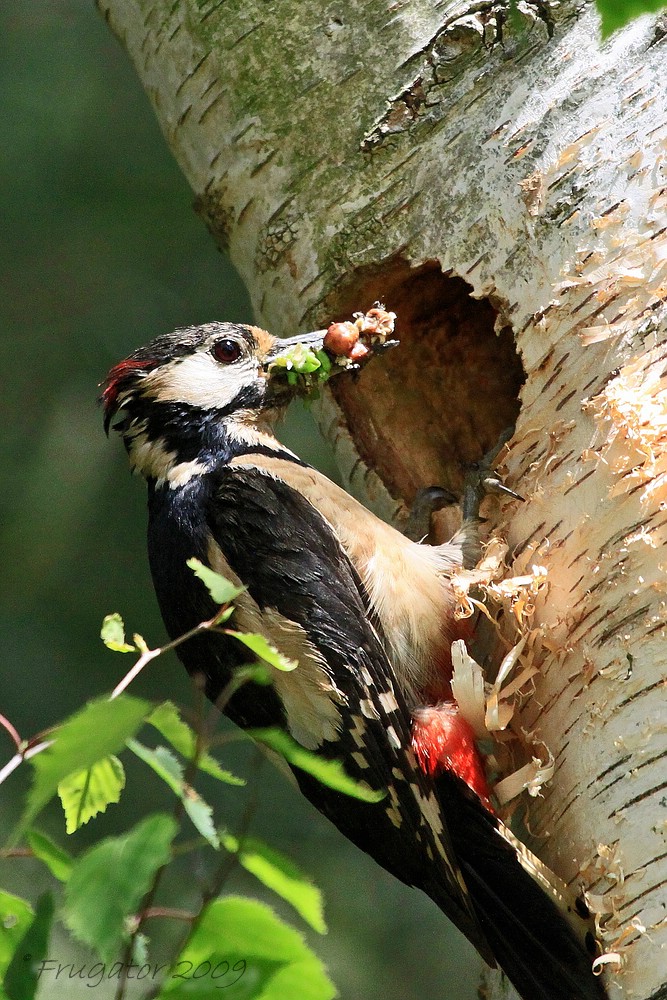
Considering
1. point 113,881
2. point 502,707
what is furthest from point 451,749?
point 113,881

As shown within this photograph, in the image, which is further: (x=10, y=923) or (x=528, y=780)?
(x=528, y=780)

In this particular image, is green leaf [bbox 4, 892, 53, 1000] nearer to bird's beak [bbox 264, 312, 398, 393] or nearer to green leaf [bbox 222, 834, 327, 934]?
green leaf [bbox 222, 834, 327, 934]

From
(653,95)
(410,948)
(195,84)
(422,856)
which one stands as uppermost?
(195,84)

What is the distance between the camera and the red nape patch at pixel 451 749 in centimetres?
259

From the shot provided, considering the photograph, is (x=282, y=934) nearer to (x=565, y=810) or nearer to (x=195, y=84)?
(x=565, y=810)

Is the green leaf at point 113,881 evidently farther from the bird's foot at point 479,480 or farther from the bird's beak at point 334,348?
the bird's beak at point 334,348

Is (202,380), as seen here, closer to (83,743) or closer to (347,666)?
(347,666)

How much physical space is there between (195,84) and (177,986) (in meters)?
2.16

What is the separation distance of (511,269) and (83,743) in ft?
5.27

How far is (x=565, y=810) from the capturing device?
2.17m

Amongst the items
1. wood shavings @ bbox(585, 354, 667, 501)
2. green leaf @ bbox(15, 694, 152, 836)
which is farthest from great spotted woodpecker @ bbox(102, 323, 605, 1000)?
green leaf @ bbox(15, 694, 152, 836)

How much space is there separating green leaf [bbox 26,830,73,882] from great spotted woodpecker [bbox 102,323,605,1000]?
117cm

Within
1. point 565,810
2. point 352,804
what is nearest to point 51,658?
point 352,804

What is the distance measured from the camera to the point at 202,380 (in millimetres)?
3168
